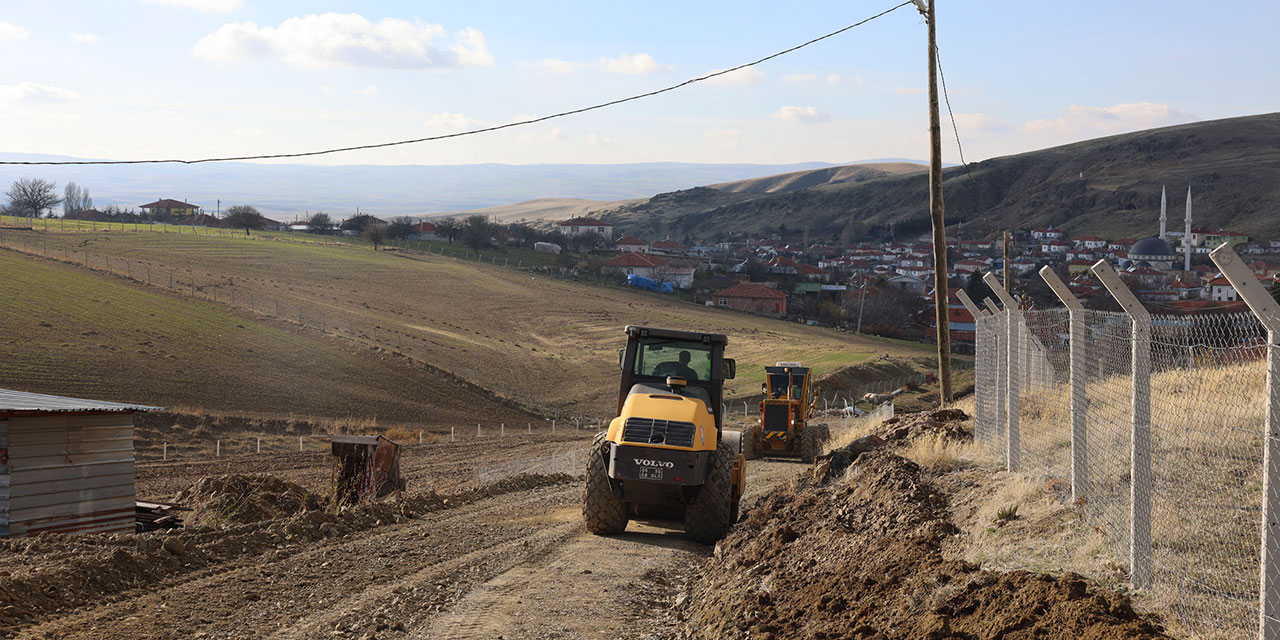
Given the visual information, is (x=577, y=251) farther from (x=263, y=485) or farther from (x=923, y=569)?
(x=923, y=569)

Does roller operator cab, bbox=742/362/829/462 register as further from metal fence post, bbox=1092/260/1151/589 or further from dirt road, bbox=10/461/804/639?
metal fence post, bbox=1092/260/1151/589

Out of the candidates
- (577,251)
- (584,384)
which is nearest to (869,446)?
(584,384)

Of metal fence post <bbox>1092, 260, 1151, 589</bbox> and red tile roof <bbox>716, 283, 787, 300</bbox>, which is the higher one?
metal fence post <bbox>1092, 260, 1151, 589</bbox>

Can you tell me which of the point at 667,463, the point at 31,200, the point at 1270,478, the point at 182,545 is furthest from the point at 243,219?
the point at 1270,478

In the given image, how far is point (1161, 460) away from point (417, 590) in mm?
6840

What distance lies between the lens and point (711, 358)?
14945 millimetres

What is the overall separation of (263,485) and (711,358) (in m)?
9.03

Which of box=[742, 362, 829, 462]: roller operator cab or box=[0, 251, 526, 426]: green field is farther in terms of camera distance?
box=[0, 251, 526, 426]: green field

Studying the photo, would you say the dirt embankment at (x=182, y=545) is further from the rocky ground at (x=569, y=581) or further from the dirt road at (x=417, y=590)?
the dirt road at (x=417, y=590)

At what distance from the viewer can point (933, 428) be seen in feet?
55.5

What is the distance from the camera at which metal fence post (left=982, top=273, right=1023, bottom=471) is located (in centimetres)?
1133

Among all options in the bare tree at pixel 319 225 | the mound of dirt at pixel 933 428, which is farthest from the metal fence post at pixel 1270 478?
the bare tree at pixel 319 225

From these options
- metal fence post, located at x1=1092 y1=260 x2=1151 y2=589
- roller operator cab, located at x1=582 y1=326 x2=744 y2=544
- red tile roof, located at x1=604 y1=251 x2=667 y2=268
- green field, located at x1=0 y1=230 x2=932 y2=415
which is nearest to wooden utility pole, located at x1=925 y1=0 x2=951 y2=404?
roller operator cab, located at x1=582 y1=326 x2=744 y2=544

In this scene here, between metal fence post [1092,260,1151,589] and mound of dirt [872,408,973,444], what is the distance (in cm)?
859
